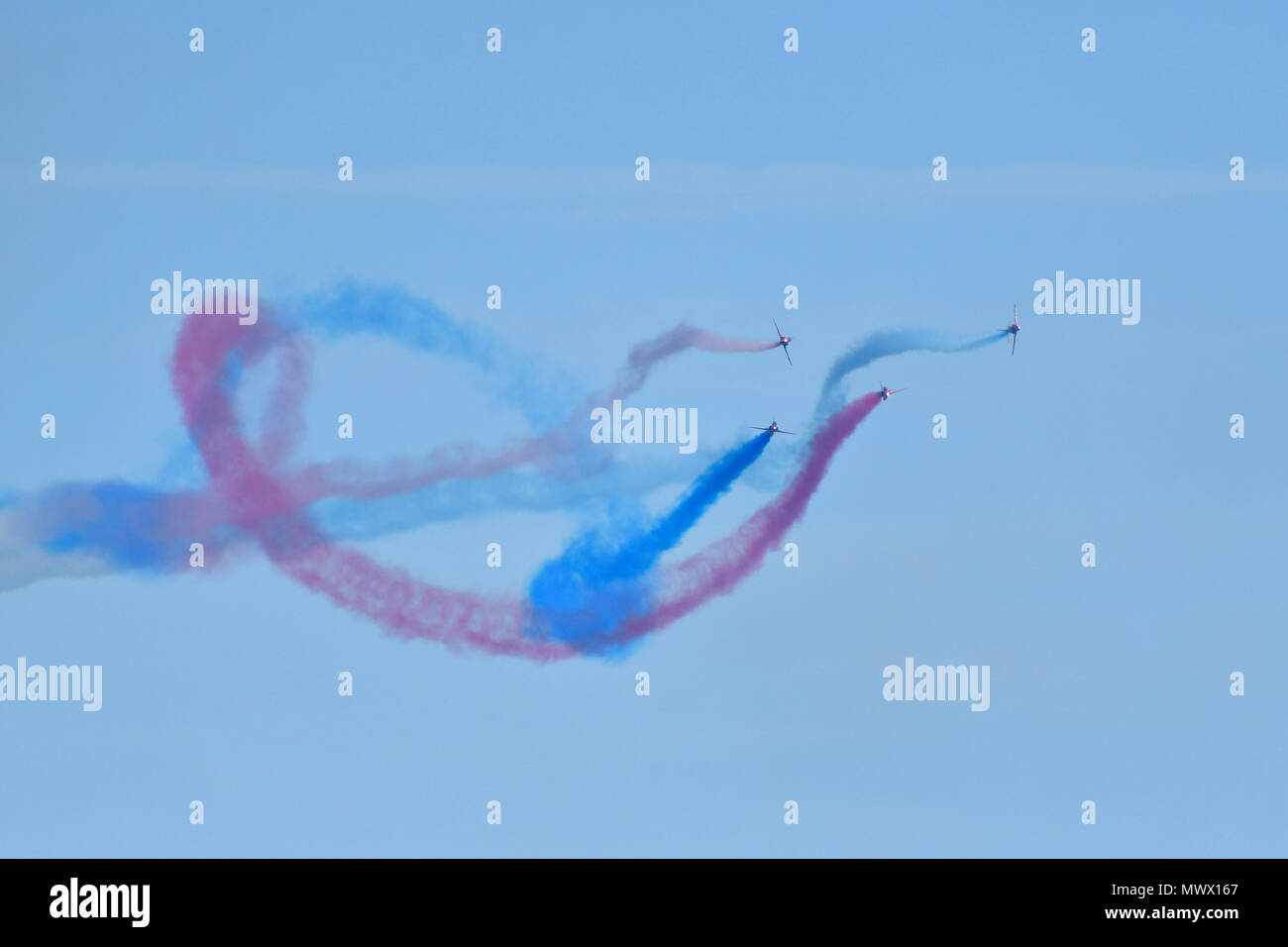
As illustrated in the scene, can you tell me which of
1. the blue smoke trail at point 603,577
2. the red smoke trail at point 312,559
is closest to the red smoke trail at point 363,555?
the red smoke trail at point 312,559

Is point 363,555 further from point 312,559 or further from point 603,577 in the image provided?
point 603,577

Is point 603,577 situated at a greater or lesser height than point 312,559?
lesser

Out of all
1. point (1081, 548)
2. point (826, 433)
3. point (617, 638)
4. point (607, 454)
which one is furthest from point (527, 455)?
point (1081, 548)

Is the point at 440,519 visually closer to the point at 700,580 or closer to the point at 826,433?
the point at 700,580

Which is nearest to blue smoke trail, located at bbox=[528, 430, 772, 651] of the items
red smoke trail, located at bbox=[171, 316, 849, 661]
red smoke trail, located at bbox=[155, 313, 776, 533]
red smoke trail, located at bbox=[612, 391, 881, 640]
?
red smoke trail, located at bbox=[171, 316, 849, 661]

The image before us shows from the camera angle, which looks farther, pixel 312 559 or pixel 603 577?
pixel 312 559

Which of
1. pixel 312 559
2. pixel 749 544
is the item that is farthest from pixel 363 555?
pixel 749 544
